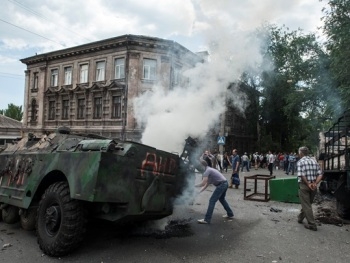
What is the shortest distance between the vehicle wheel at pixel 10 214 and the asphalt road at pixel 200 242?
14 centimetres

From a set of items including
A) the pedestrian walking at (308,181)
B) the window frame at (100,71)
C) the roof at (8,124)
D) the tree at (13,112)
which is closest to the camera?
the pedestrian walking at (308,181)

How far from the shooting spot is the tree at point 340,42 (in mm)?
13711

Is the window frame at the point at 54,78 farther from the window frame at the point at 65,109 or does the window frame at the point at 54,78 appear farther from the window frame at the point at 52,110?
the window frame at the point at 65,109

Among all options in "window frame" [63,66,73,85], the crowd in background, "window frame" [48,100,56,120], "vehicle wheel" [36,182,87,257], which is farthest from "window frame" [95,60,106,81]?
"vehicle wheel" [36,182,87,257]

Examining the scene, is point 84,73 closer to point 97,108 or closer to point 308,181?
point 97,108

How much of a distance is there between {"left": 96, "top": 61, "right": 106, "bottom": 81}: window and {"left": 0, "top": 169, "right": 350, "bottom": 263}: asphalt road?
23.2 m

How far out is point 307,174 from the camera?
285 inches

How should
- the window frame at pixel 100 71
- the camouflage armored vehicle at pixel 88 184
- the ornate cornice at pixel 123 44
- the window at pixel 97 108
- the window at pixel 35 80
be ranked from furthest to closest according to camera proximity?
the window at pixel 35 80
the window at pixel 97 108
the window frame at pixel 100 71
the ornate cornice at pixel 123 44
the camouflage armored vehicle at pixel 88 184

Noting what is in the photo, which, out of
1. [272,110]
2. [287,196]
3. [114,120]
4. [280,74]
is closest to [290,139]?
[272,110]

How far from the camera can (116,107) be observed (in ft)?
92.9

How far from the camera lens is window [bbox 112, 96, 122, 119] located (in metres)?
27.9

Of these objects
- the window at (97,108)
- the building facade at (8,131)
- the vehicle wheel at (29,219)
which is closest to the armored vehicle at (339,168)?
the vehicle wheel at (29,219)

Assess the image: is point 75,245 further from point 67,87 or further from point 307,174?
point 67,87

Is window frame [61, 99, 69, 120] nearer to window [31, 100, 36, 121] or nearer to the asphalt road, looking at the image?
window [31, 100, 36, 121]
